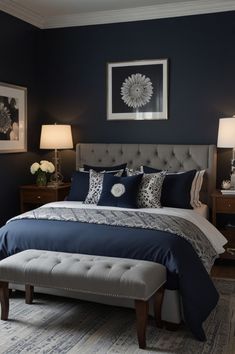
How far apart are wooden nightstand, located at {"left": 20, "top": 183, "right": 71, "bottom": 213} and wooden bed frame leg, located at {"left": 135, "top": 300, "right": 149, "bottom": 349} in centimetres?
266

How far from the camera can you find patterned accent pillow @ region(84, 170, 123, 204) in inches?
183

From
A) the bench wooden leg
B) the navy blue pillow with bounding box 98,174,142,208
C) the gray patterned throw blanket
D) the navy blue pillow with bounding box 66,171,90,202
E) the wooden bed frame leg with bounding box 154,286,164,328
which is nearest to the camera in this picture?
the wooden bed frame leg with bounding box 154,286,164,328

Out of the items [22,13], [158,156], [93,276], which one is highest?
[22,13]

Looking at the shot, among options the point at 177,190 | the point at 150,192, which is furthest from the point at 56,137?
the point at 177,190

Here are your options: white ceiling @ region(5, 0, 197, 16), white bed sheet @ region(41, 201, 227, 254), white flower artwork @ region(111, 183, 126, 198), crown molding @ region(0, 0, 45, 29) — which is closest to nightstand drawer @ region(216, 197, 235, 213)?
white bed sheet @ region(41, 201, 227, 254)

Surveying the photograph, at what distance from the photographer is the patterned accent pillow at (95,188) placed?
15.2 feet

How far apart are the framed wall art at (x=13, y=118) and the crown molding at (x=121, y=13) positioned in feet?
2.95

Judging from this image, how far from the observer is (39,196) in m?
5.43

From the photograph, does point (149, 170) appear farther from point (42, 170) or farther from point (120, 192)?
point (42, 170)

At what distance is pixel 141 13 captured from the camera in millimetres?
5355

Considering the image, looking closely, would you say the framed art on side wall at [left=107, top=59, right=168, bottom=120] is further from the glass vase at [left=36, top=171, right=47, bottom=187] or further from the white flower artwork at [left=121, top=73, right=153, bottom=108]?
the glass vase at [left=36, top=171, right=47, bottom=187]

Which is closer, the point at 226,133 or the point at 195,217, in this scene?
the point at 195,217

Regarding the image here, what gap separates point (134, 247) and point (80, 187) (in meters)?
1.72

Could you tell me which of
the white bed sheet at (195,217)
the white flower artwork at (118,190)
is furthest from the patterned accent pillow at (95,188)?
the white flower artwork at (118,190)
